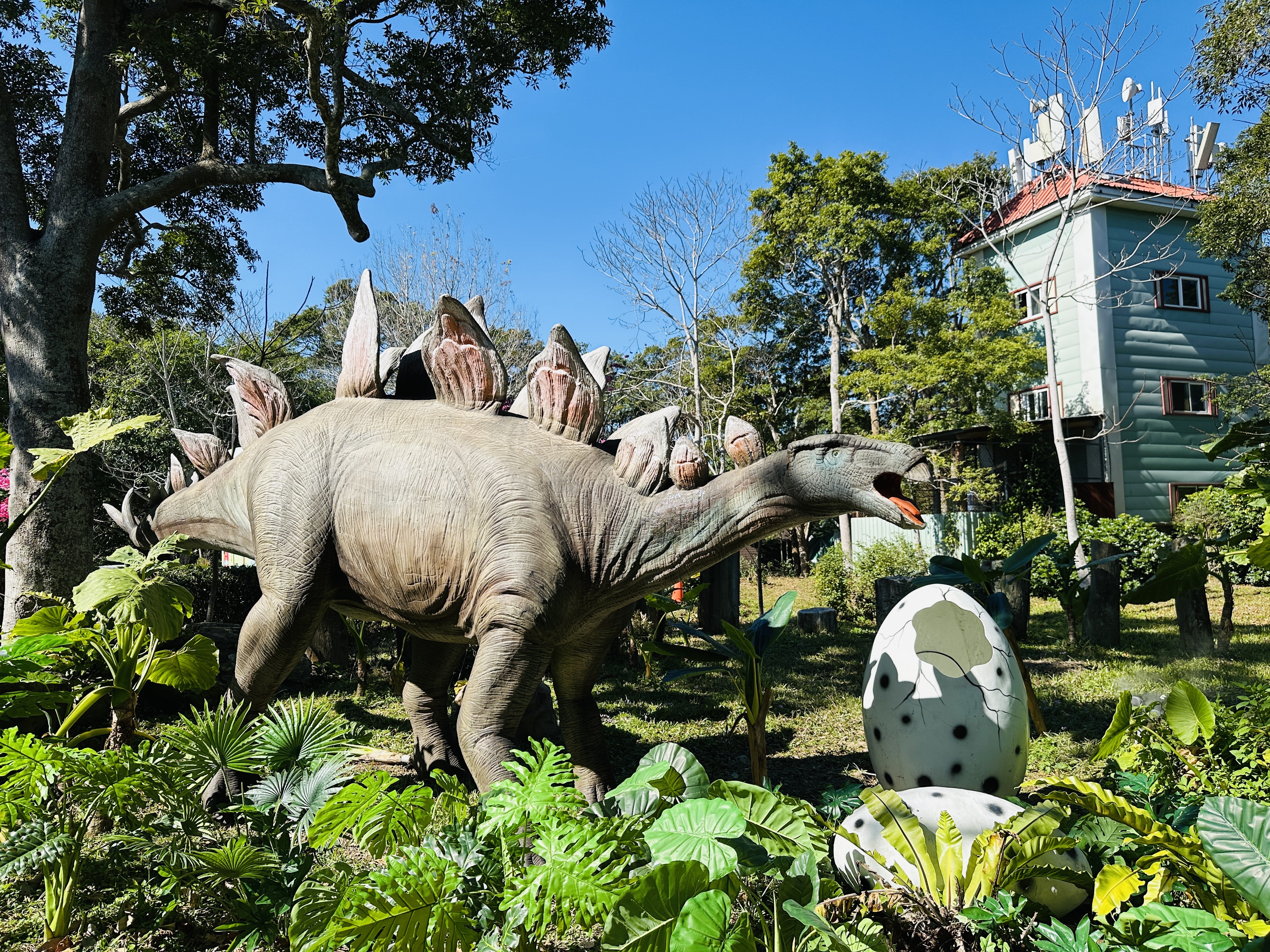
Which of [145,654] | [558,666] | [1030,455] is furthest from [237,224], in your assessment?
[1030,455]

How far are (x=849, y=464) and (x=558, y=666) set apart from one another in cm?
145

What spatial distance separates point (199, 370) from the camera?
1109cm

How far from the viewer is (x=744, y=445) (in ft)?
8.21

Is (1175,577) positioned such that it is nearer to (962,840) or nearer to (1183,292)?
(962,840)

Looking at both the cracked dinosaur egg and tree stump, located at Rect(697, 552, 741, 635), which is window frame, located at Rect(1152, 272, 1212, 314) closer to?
tree stump, located at Rect(697, 552, 741, 635)

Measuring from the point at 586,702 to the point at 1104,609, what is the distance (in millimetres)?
6549

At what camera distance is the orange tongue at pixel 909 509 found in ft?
7.01

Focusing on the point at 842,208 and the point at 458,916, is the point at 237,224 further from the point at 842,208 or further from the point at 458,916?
the point at 842,208

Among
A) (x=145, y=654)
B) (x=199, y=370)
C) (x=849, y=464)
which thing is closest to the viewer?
(x=849, y=464)

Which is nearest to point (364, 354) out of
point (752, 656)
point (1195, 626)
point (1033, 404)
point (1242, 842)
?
point (752, 656)

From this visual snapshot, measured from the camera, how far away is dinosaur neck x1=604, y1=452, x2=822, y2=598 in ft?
7.89

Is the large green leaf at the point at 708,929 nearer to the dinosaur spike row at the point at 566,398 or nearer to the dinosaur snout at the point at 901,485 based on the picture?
→ the dinosaur snout at the point at 901,485

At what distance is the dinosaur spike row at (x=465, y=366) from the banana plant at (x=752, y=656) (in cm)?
135

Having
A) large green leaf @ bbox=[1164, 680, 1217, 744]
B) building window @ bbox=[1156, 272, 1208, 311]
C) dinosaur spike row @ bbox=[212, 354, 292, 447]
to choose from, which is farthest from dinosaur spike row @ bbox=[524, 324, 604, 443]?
building window @ bbox=[1156, 272, 1208, 311]
